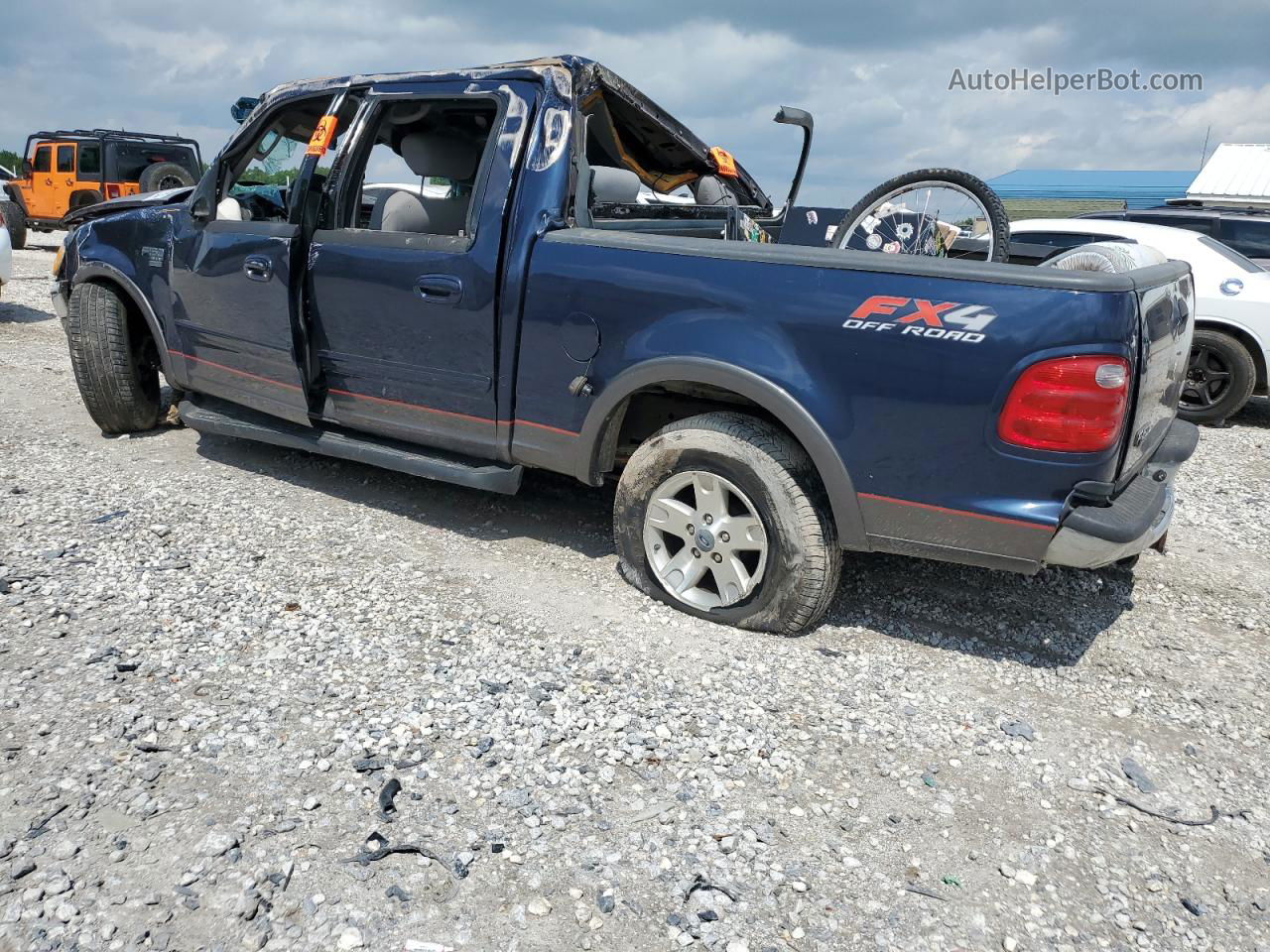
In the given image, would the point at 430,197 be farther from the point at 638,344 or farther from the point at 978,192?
the point at 978,192

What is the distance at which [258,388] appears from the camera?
4461mm

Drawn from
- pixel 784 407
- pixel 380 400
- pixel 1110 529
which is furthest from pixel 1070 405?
pixel 380 400

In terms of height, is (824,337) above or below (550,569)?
above

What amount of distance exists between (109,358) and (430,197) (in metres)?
2.19

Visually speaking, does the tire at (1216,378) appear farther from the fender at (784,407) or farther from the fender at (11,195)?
the fender at (11,195)

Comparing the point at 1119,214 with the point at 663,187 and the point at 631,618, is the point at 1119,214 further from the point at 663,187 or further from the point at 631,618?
the point at 631,618

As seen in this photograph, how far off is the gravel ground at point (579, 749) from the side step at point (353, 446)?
0.35 metres

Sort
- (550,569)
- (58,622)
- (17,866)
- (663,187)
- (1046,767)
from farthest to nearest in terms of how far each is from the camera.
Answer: (663,187) → (550,569) → (58,622) → (1046,767) → (17,866)

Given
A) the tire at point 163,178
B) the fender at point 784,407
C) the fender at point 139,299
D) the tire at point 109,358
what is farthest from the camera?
the tire at point 163,178

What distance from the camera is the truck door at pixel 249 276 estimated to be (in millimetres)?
4168

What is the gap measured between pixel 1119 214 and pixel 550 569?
23.4 feet

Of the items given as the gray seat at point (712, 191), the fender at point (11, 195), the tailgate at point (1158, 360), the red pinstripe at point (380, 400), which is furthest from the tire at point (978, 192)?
the fender at point (11, 195)

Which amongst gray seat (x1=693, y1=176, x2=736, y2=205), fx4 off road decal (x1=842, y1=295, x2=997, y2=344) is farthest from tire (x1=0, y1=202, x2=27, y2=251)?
fx4 off road decal (x1=842, y1=295, x2=997, y2=344)

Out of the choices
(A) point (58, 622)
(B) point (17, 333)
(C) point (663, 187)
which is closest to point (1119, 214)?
(C) point (663, 187)
